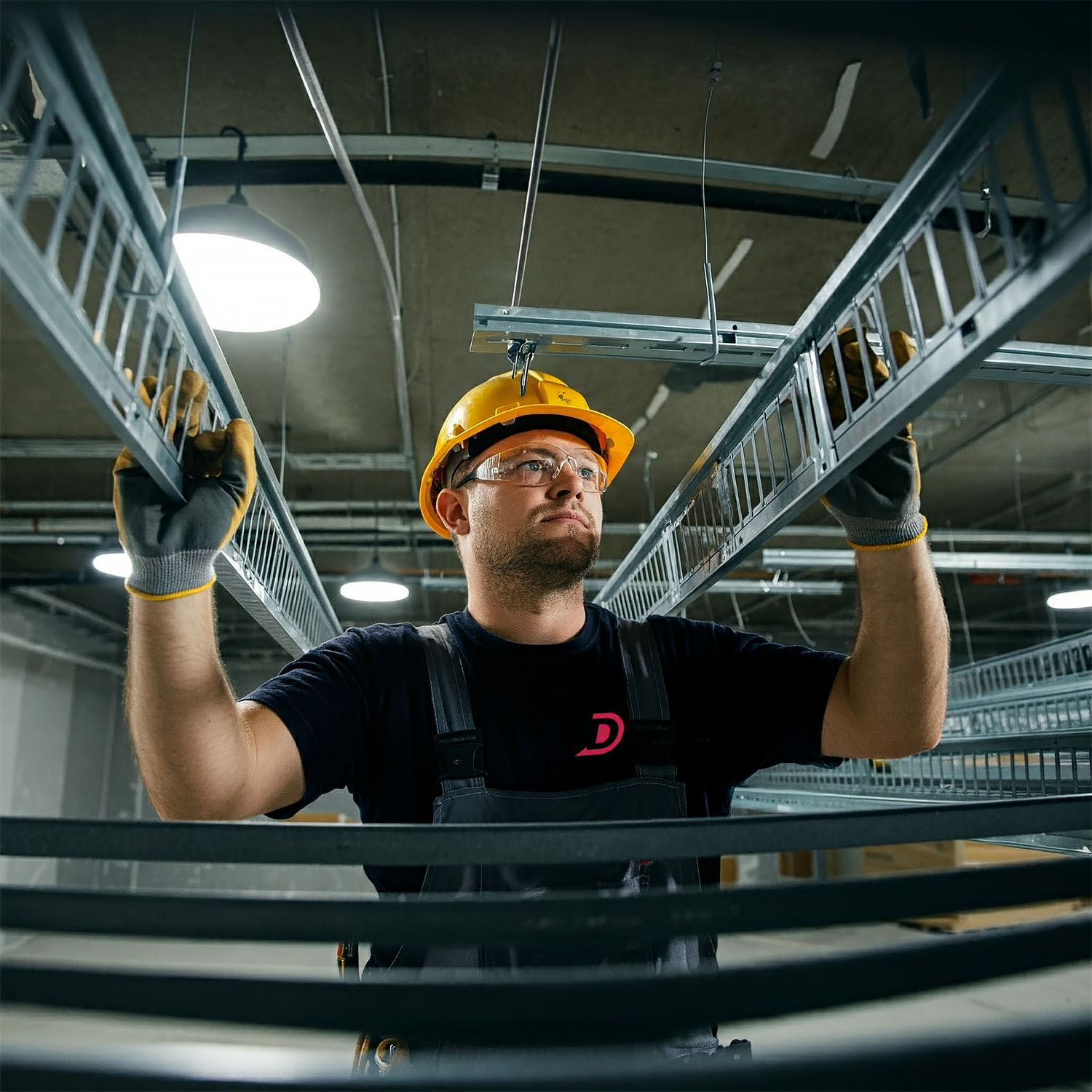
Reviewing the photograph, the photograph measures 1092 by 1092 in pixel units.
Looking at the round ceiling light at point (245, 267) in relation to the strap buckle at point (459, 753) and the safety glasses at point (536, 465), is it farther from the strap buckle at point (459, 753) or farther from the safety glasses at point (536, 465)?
the strap buckle at point (459, 753)

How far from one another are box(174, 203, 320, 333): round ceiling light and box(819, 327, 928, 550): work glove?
1554mm

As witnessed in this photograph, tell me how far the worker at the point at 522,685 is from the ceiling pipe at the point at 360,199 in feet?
2.38

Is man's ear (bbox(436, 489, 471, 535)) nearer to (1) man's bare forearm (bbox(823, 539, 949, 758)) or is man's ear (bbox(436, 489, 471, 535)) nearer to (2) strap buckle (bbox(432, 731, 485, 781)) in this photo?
(2) strap buckle (bbox(432, 731, 485, 781))

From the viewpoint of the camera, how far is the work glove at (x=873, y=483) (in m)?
1.05

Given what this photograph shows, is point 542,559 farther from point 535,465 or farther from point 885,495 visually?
point 885,495

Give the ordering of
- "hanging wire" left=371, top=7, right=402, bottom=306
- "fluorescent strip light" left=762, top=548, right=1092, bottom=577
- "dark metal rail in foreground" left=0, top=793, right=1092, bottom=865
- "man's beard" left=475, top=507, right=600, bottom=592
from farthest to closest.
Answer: "fluorescent strip light" left=762, top=548, right=1092, bottom=577, "hanging wire" left=371, top=7, right=402, bottom=306, "man's beard" left=475, top=507, right=600, bottom=592, "dark metal rail in foreground" left=0, top=793, right=1092, bottom=865

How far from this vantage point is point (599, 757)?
1448mm

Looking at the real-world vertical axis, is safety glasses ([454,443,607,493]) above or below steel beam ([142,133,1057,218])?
below

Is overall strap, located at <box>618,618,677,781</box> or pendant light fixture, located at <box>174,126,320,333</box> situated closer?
overall strap, located at <box>618,618,677,781</box>

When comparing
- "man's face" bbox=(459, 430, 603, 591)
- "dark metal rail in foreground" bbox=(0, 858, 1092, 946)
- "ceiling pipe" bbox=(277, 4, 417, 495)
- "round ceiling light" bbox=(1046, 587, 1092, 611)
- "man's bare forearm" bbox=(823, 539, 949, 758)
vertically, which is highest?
"ceiling pipe" bbox=(277, 4, 417, 495)

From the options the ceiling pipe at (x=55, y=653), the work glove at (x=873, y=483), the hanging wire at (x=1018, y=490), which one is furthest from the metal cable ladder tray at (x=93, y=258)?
the ceiling pipe at (x=55, y=653)

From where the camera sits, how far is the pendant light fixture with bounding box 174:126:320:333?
6.53 ft

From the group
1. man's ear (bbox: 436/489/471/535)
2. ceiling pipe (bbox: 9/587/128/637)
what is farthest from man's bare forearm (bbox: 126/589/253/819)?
ceiling pipe (bbox: 9/587/128/637)

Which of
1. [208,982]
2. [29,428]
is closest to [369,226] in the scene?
[208,982]
